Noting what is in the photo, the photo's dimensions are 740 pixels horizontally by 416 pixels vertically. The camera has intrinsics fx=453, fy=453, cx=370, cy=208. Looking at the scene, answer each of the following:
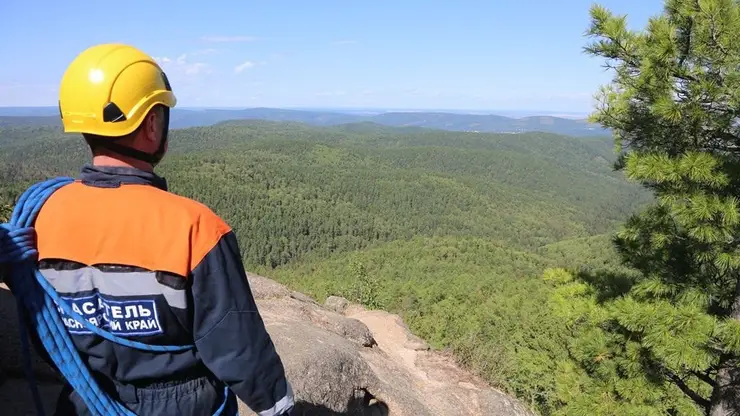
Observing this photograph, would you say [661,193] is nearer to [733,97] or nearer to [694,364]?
[733,97]

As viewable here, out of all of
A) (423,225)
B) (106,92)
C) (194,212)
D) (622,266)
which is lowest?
(423,225)

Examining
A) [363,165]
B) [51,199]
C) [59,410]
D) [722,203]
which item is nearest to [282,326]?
[59,410]

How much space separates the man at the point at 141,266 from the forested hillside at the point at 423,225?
598 cm

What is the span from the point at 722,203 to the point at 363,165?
160m

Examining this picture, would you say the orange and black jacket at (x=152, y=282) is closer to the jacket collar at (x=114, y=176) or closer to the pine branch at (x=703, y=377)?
the jacket collar at (x=114, y=176)

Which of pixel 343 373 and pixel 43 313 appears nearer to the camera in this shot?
pixel 43 313

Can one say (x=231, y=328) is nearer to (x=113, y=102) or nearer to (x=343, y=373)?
(x=113, y=102)

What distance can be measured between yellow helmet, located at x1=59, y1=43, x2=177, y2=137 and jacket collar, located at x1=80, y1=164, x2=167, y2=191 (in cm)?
12

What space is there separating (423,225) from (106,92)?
359ft

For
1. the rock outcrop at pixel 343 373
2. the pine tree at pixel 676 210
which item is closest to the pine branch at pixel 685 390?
the pine tree at pixel 676 210

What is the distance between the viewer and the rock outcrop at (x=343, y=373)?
4199 millimetres

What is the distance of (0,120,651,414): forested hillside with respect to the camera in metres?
32.2

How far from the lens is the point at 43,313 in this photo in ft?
5.19

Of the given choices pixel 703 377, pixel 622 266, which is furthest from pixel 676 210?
pixel 703 377
